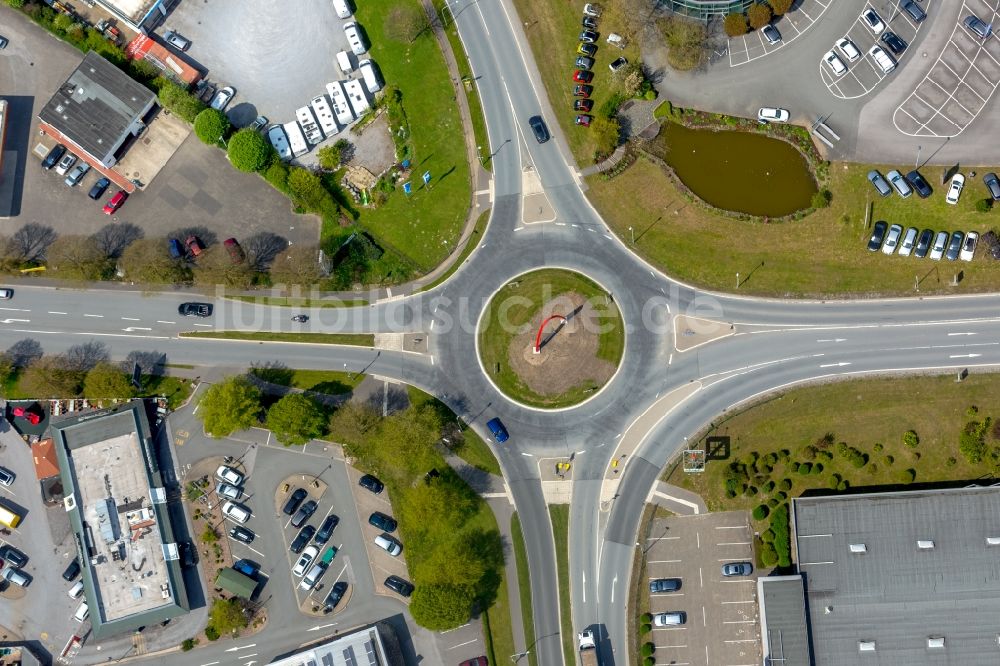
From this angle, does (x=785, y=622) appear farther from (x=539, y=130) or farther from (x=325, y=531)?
(x=539, y=130)

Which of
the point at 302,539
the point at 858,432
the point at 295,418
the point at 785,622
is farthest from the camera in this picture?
the point at 302,539

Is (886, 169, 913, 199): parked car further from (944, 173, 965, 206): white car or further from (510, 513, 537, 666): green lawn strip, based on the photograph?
(510, 513, 537, 666): green lawn strip

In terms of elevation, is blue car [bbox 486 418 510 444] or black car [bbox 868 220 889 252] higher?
black car [bbox 868 220 889 252]

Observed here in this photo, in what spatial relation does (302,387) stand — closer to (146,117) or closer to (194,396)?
(194,396)

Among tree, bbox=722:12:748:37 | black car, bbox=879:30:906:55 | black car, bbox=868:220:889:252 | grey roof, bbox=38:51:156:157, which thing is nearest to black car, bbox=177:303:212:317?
grey roof, bbox=38:51:156:157

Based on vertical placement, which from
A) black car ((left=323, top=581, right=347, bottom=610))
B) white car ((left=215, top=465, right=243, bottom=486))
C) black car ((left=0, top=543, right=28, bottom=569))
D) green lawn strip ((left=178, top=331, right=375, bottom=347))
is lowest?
black car ((left=323, top=581, right=347, bottom=610))

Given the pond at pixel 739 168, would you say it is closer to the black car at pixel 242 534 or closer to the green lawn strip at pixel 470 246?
the green lawn strip at pixel 470 246

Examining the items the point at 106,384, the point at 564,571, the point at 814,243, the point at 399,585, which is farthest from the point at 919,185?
the point at 106,384
